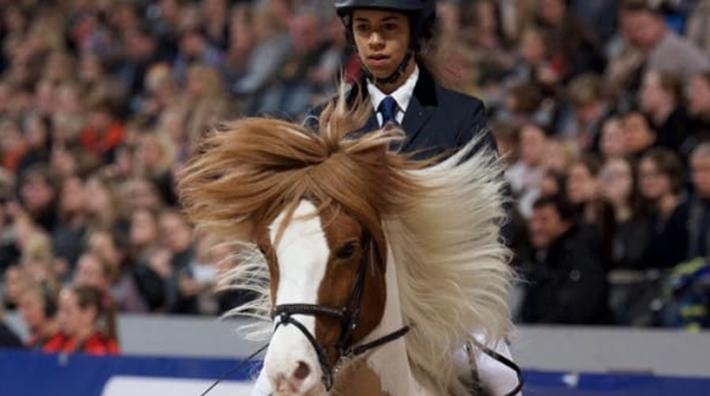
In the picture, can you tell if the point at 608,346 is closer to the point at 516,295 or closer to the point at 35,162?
the point at 516,295

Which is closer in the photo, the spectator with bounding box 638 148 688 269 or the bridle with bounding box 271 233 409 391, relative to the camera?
the bridle with bounding box 271 233 409 391

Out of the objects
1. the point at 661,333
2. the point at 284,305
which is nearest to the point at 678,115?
the point at 661,333

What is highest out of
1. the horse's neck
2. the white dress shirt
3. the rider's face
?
the rider's face

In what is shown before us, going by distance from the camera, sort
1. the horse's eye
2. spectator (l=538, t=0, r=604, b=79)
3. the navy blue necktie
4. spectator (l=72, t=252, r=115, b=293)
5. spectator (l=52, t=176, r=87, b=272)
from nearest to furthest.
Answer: the horse's eye < the navy blue necktie < spectator (l=72, t=252, r=115, b=293) < spectator (l=538, t=0, r=604, b=79) < spectator (l=52, t=176, r=87, b=272)

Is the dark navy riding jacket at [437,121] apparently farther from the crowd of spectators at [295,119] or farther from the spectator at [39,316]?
the spectator at [39,316]

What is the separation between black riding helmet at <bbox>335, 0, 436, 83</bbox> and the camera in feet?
18.6

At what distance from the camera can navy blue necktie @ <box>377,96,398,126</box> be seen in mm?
5793

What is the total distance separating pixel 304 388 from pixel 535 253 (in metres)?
5.17

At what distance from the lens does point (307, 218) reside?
16.2 ft

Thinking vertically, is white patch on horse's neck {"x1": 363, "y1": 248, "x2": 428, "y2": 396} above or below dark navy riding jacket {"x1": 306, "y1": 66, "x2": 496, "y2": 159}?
below

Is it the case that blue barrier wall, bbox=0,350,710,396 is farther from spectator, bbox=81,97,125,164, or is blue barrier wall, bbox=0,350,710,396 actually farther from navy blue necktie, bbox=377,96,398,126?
spectator, bbox=81,97,125,164

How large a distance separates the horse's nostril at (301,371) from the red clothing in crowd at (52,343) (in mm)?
5307

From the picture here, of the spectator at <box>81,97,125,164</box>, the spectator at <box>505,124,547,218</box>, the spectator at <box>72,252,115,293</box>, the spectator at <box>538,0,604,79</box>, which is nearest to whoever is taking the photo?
the spectator at <box>505,124,547,218</box>

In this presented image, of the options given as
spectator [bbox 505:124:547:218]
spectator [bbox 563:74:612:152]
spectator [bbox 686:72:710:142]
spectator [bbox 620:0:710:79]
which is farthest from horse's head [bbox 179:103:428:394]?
spectator [bbox 620:0:710:79]
